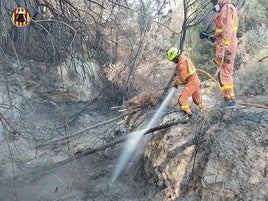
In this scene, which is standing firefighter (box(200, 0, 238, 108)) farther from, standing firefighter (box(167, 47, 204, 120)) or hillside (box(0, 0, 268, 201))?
standing firefighter (box(167, 47, 204, 120))

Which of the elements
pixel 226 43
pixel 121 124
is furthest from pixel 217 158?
pixel 121 124

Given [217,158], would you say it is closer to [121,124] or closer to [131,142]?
[131,142]

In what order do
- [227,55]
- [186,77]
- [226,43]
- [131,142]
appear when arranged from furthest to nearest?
[131,142] < [186,77] < [227,55] < [226,43]

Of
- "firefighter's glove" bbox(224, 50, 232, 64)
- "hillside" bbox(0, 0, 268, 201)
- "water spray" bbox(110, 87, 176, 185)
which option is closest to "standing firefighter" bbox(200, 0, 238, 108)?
"firefighter's glove" bbox(224, 50, 232, 64)

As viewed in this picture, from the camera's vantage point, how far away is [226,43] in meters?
5.38

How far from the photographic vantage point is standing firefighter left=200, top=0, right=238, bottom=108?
5.40 metres

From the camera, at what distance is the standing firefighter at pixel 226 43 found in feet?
17.7

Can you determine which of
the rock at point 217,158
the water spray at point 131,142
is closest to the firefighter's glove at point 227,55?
the rock at point 217,158

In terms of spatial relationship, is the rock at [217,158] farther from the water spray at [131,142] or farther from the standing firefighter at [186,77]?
the water spray at [131,142]

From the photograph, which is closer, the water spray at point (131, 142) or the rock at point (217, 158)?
the rock at point (217, 158)

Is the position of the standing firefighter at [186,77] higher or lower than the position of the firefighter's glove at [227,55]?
lower

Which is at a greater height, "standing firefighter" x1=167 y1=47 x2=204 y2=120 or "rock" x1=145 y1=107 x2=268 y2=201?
"standing firefighter" x1=167 y1=47 x2=204 y2=120

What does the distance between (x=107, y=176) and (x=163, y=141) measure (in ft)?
5.22

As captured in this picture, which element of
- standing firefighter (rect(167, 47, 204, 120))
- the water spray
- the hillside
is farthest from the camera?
the water spray
